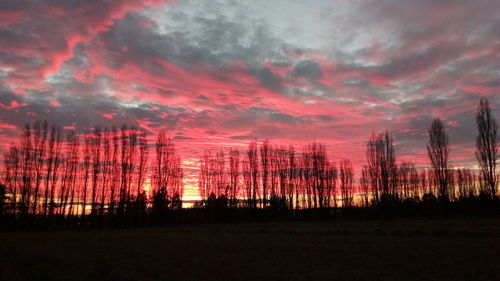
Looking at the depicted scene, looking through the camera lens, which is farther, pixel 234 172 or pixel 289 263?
pixel 234 172

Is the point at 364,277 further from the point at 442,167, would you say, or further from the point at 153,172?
the point at 153,172

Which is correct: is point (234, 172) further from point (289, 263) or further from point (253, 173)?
point (289, 263)

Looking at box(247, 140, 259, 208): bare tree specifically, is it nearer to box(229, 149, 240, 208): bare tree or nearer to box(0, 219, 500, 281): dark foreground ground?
box(229, 149, 240, 208): bare tree

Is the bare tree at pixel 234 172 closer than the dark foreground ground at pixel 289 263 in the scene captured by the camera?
No

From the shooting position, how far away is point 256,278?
11992mm

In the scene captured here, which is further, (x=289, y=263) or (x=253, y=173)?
(x=253, y=173)

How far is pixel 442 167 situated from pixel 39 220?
63.9m

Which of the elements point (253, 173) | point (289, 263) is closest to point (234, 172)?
point (253, 173)

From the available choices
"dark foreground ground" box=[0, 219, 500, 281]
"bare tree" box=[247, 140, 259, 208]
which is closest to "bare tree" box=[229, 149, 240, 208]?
"bare tree" box=[247, 140, 259, 208]

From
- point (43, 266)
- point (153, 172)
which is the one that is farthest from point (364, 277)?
point (153, 172)

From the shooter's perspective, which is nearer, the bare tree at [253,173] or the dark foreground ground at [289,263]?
the dark foreground ground at [289,263]

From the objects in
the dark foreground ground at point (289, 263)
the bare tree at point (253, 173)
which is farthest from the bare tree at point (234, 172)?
the dark foreground ground at point (289, 263)

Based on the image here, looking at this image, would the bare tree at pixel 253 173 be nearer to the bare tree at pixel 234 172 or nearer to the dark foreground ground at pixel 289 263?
the bare tree at pixel 234 172

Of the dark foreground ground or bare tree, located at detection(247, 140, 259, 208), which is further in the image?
bare tree, located at detection(247, 140, 259, 208)
